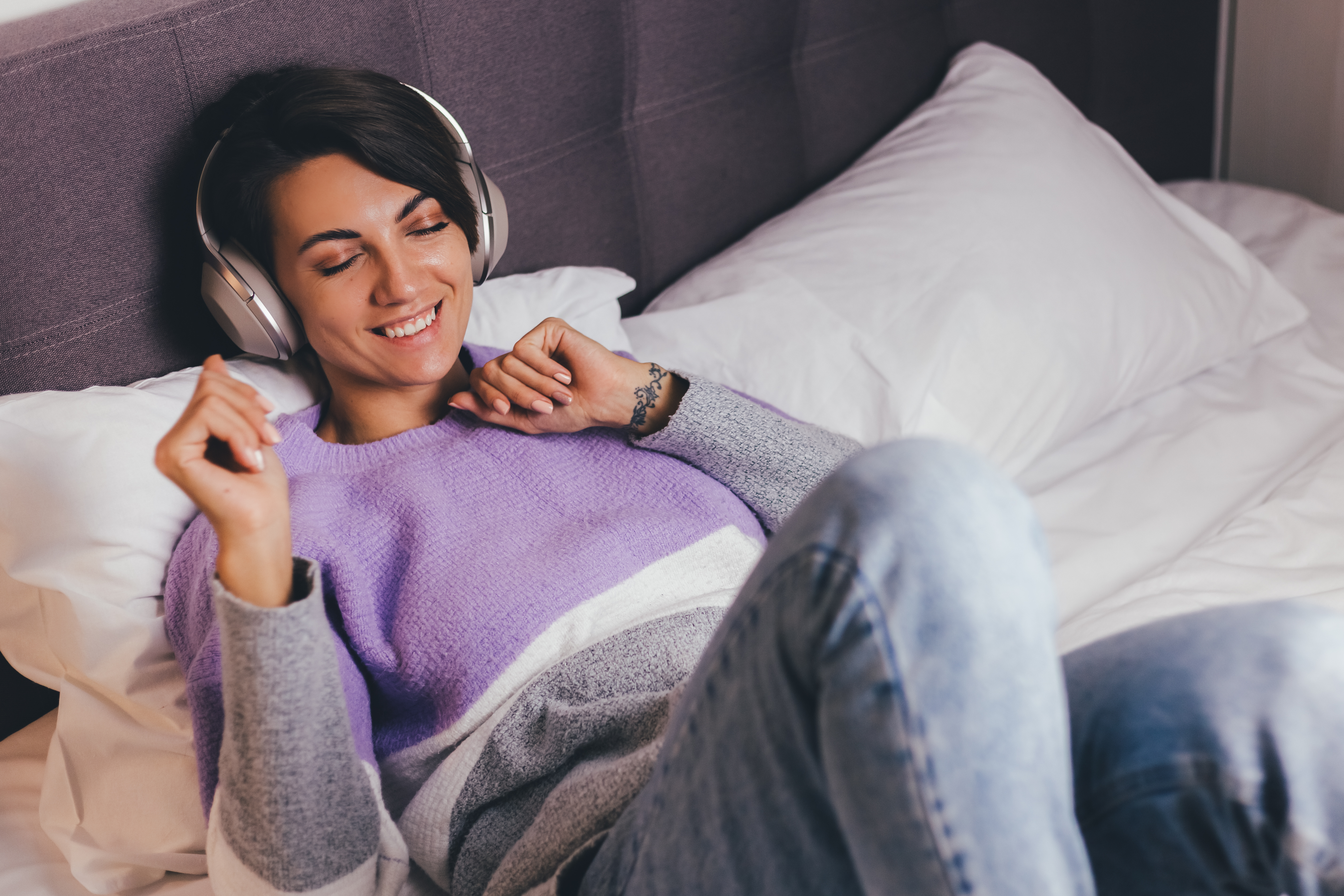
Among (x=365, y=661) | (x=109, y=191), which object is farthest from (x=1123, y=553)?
(x=109, y=191)

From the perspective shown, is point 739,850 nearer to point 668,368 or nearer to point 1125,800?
point 1125,800

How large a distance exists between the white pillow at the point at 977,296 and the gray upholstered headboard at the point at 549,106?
0.11m

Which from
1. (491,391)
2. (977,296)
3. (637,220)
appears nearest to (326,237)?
(491,391)

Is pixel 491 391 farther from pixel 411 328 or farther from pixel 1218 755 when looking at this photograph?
pixel 1218 755

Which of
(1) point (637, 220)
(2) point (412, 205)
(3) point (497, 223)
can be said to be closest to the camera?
(2) point (412, 205)

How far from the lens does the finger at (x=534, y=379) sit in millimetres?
1039

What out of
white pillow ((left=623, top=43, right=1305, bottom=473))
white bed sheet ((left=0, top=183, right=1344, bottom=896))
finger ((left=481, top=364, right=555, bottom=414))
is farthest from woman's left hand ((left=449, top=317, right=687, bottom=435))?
white bed sheet ((left=0, top=183, right=1344, bottom=896))

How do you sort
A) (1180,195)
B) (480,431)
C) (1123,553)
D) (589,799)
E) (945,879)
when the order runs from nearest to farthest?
(945,879)
(589,799)
(480,431)
(1123,553)
(1180,195)

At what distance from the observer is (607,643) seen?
924 millimetres

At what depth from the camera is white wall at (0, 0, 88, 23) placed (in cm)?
102

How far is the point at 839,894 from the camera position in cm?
58

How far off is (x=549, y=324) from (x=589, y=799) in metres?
0.50

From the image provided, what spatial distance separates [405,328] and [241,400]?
0.33m

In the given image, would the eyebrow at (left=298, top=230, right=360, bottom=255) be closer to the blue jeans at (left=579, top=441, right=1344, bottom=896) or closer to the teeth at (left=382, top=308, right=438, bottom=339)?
the teeth at (left=382, top=308, right=438, bottom=339)
